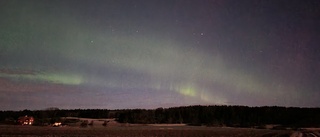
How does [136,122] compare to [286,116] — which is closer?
[136,122]

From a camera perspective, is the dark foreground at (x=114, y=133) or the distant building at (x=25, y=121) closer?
the dark foreground at (x=114, y=133)

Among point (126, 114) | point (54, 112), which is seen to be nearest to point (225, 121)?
point (126, 114)

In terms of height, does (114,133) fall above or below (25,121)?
below

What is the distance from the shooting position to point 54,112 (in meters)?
198

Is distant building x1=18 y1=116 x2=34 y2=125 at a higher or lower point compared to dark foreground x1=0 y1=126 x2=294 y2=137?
higher

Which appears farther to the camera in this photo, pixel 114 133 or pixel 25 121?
pixel 25 121

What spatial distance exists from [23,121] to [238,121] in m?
107

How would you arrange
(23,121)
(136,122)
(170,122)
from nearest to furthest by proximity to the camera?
(23,121), (136,122), (170,122)

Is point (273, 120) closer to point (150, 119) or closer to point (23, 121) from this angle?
point (150, 119)

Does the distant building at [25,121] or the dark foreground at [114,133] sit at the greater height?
the distant building at [25,121]

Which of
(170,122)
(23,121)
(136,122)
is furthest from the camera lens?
(170,122)

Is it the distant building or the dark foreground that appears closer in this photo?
the dark foreground

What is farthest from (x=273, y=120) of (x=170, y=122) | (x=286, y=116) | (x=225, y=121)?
(x=170, y=122)

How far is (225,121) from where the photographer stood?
19862 centimetres
